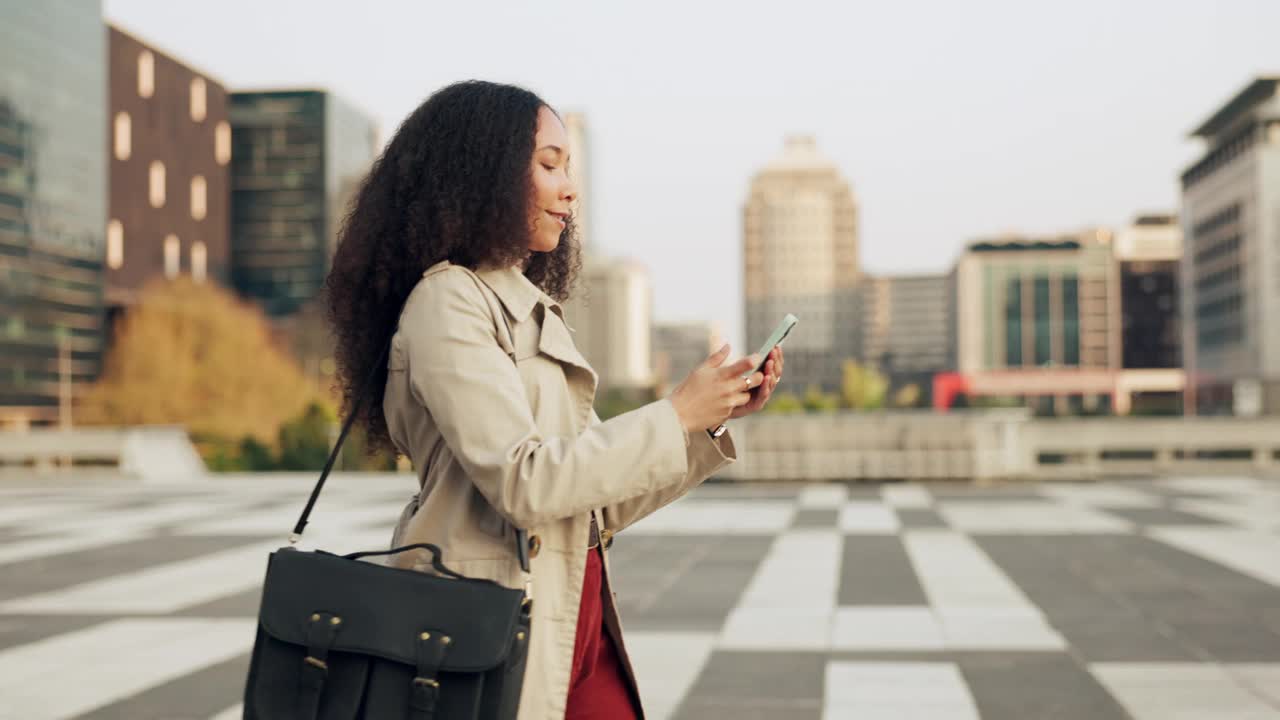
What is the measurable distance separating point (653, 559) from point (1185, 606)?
13.0ft

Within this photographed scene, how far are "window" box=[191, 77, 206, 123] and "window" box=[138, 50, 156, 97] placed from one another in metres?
4.38

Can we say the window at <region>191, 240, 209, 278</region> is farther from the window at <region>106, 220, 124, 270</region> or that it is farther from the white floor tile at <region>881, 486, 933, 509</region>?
the white floor tile at <region>881, 486, 933, 509</region>

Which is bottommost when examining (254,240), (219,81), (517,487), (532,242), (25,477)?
(25,477)

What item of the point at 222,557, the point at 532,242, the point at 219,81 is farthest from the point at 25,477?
the point at 219,81

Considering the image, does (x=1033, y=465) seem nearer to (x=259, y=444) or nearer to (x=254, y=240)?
(x=259, y=444)

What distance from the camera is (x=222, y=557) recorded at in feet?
31.6

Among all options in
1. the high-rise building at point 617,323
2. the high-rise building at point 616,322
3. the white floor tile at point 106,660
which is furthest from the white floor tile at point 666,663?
the high-rise building at point 616,322

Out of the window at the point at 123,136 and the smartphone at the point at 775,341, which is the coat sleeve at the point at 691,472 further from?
the window at the point at 123,136

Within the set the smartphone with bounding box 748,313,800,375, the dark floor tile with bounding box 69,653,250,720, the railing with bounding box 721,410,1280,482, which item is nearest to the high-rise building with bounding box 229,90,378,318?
the railing with bounding box 721,410,1280,482

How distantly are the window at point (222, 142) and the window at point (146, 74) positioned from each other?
827cm

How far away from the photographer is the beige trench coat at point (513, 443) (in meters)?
1.63

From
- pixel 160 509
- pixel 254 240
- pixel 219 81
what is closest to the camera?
pixel 160 509

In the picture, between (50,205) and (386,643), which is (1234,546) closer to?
(386,643)

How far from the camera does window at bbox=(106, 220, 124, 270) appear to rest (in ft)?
234
